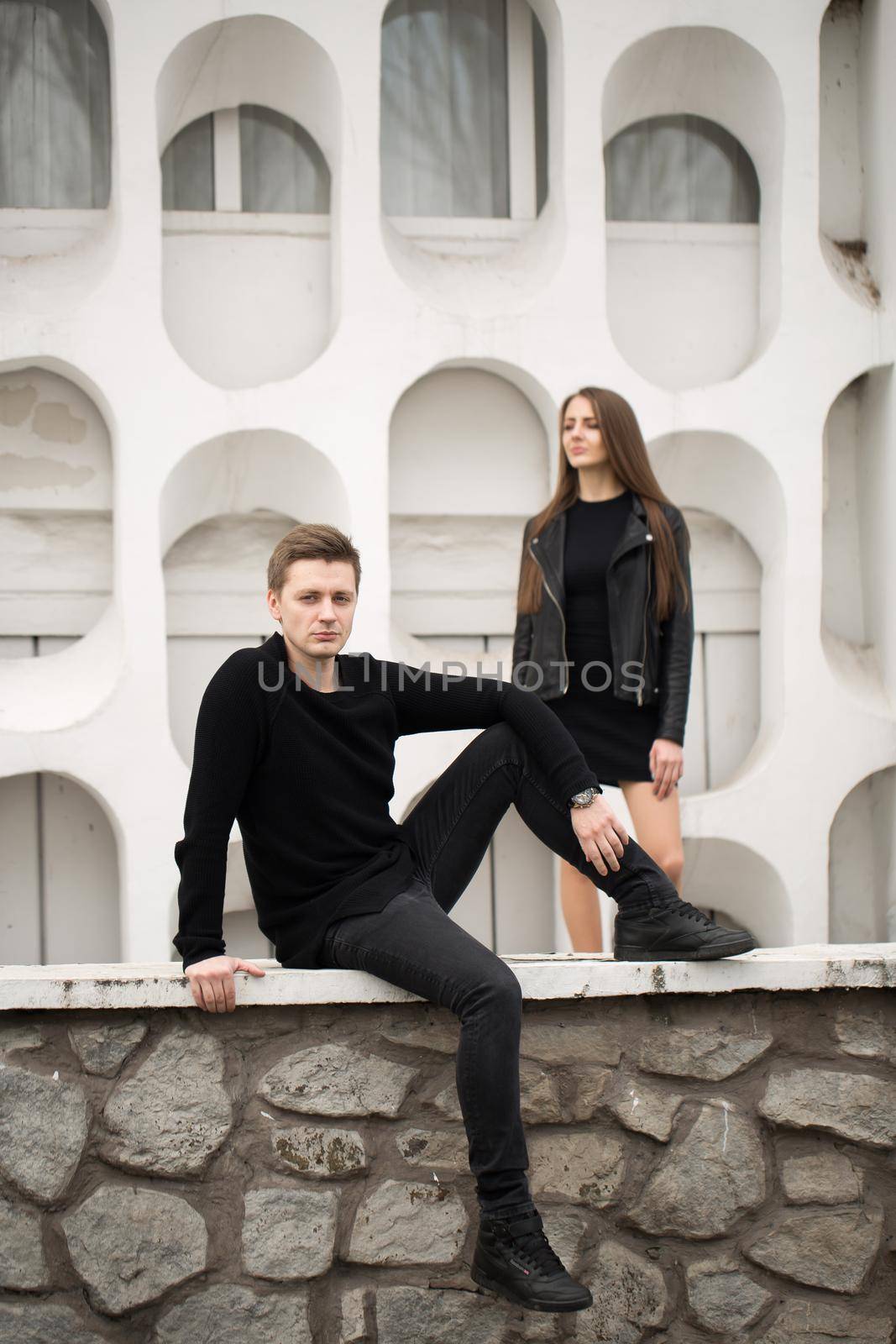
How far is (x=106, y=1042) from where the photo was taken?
75.7 inches

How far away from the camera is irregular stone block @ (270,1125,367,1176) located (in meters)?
1.92

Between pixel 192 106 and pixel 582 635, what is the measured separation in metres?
1.93

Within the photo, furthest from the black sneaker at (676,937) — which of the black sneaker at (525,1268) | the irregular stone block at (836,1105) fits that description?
the black sneaker at (525,1268)

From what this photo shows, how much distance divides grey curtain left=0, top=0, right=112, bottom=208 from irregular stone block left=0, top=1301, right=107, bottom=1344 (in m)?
2.76

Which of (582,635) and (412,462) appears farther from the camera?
(412,462)

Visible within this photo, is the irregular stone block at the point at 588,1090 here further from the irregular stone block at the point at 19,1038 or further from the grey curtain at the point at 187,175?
the grey curtain at the point at 187,175

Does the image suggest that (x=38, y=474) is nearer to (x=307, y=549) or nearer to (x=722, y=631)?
(x=307, y=549)

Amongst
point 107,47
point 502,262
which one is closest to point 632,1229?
point 502,262

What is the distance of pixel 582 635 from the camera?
265cm

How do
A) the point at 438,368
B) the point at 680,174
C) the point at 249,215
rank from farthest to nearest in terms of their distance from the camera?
the point at 680,174, the point at 249,215, the point at 438,368

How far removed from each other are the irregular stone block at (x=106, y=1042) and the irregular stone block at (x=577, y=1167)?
2.05 ft

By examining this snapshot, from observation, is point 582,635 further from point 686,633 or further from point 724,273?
point 724,273

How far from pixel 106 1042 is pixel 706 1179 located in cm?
94

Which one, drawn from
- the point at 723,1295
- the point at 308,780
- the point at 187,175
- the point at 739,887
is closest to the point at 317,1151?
the point at 308,780
